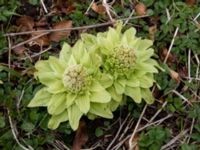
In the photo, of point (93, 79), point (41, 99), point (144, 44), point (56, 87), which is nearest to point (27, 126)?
point (41, 99)

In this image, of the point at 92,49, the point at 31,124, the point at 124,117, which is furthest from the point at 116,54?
the point at 31,124

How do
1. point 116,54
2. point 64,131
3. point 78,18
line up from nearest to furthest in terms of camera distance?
point 116,54
point 64,131
point 78,18

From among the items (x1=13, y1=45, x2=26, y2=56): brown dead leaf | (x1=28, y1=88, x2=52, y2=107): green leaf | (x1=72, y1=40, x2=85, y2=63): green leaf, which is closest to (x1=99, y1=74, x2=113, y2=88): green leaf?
(x1=72, y1=40, x2=85, y2=63): green leaf

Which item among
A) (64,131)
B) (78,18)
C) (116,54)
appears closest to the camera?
(116,54)

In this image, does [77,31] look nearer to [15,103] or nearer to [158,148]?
[15,103]

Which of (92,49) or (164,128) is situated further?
(164,128)

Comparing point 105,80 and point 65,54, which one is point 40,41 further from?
point 105,80
